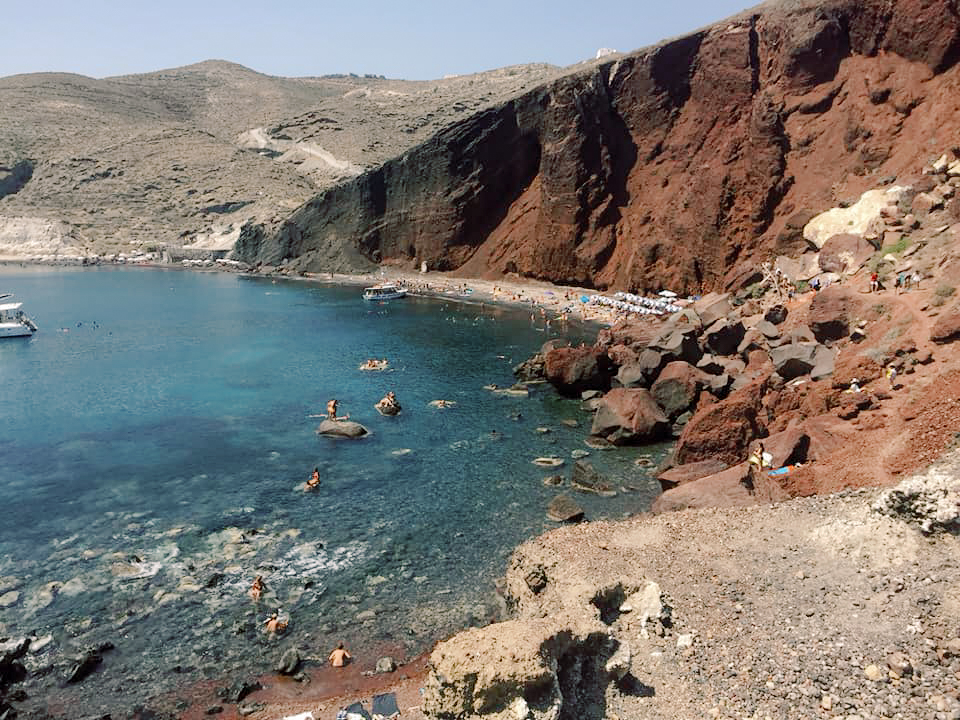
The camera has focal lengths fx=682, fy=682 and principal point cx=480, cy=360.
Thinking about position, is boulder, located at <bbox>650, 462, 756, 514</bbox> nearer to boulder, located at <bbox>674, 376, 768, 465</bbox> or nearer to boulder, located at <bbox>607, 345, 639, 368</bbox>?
boulder, located at <bbox>674, 376, 768, 465</bbox>

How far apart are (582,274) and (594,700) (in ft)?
273

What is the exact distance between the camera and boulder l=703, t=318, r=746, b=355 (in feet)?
174

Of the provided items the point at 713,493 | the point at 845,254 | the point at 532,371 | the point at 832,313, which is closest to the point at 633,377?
the point at 532,371

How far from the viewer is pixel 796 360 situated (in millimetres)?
40750

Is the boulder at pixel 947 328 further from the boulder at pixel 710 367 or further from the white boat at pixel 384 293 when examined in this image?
the white boat at pixel 384 293

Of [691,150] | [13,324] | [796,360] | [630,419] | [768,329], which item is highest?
[691,150]

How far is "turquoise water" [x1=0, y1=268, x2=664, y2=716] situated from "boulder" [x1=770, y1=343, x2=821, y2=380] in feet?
36.9

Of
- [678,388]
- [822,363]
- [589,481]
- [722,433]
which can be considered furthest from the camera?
[678,388]

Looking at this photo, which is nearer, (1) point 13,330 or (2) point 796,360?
→ (2) point 796,360

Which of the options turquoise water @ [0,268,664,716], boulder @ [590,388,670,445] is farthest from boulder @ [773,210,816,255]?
boulder @ [590,388,670,445]

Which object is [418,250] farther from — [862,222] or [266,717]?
[266,717]

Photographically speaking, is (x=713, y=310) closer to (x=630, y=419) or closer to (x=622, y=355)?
(x=622, y=355)

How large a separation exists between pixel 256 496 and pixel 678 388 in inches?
1081

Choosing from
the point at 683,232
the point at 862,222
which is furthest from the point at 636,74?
the point at 862,222
